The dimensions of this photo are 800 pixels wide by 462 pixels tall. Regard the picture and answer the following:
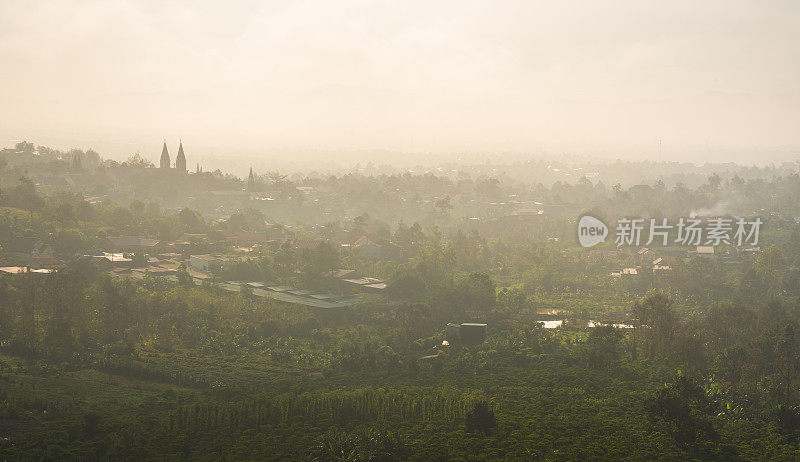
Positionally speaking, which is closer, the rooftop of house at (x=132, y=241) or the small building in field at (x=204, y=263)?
the small building in field at (x=204, y=263)

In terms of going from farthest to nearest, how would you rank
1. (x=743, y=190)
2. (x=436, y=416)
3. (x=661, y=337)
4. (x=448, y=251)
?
(x=743, y=190), (x=448, y=251), (x=661, y=337), (x=436, y=416)

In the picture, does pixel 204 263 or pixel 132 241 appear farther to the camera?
pixel 132 241

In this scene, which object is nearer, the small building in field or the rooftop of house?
the small building in field

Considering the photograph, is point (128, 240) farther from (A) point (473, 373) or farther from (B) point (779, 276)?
(B) point (779, 276)

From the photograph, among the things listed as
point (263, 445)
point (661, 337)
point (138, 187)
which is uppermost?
point (138, 187)

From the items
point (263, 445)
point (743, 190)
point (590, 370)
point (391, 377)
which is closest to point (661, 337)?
point (590, 370)

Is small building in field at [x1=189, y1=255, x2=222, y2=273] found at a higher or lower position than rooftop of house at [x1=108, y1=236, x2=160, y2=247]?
lower

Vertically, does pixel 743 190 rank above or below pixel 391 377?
above

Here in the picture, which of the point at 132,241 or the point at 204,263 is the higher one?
the point at 132,241

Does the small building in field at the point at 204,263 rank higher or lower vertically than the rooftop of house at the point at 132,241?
lower

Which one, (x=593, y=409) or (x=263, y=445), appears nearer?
(x=263, y=445)

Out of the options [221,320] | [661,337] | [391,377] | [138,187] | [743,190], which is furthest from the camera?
[743,190]
